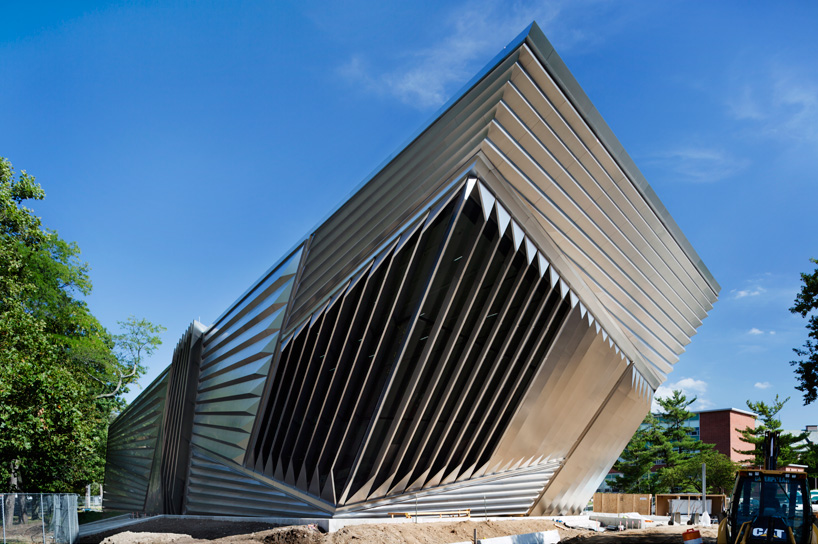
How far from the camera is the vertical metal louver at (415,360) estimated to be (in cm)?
1723

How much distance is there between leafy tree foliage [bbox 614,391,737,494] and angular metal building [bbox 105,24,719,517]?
41.4m

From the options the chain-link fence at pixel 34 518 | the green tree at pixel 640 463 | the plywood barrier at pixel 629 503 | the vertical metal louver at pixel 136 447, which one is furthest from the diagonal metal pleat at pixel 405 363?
the green tree at pixel 640 463

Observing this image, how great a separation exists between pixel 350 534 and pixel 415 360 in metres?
5.30

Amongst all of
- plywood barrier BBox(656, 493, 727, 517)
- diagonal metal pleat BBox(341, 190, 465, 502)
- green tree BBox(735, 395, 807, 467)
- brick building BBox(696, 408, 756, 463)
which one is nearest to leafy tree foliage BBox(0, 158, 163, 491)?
diagonal metal pleat BBox(341, 190, 465, 502)

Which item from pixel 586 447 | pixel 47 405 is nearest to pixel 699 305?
pixel 586 447

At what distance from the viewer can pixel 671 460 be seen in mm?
61594

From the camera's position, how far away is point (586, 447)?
2561 centimetres

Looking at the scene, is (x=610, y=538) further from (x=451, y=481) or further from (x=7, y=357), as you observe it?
(x=7, y=357)

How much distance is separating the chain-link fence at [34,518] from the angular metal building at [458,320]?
551 cm

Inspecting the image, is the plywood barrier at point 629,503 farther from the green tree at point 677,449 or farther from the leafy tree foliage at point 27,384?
the leafy tree foliage at point 27,384

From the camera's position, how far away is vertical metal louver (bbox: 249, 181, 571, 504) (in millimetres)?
17234

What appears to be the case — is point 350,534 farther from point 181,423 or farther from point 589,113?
point 181,423

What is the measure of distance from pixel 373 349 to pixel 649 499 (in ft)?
98.4

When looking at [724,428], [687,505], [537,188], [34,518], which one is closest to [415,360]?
[537,188]
